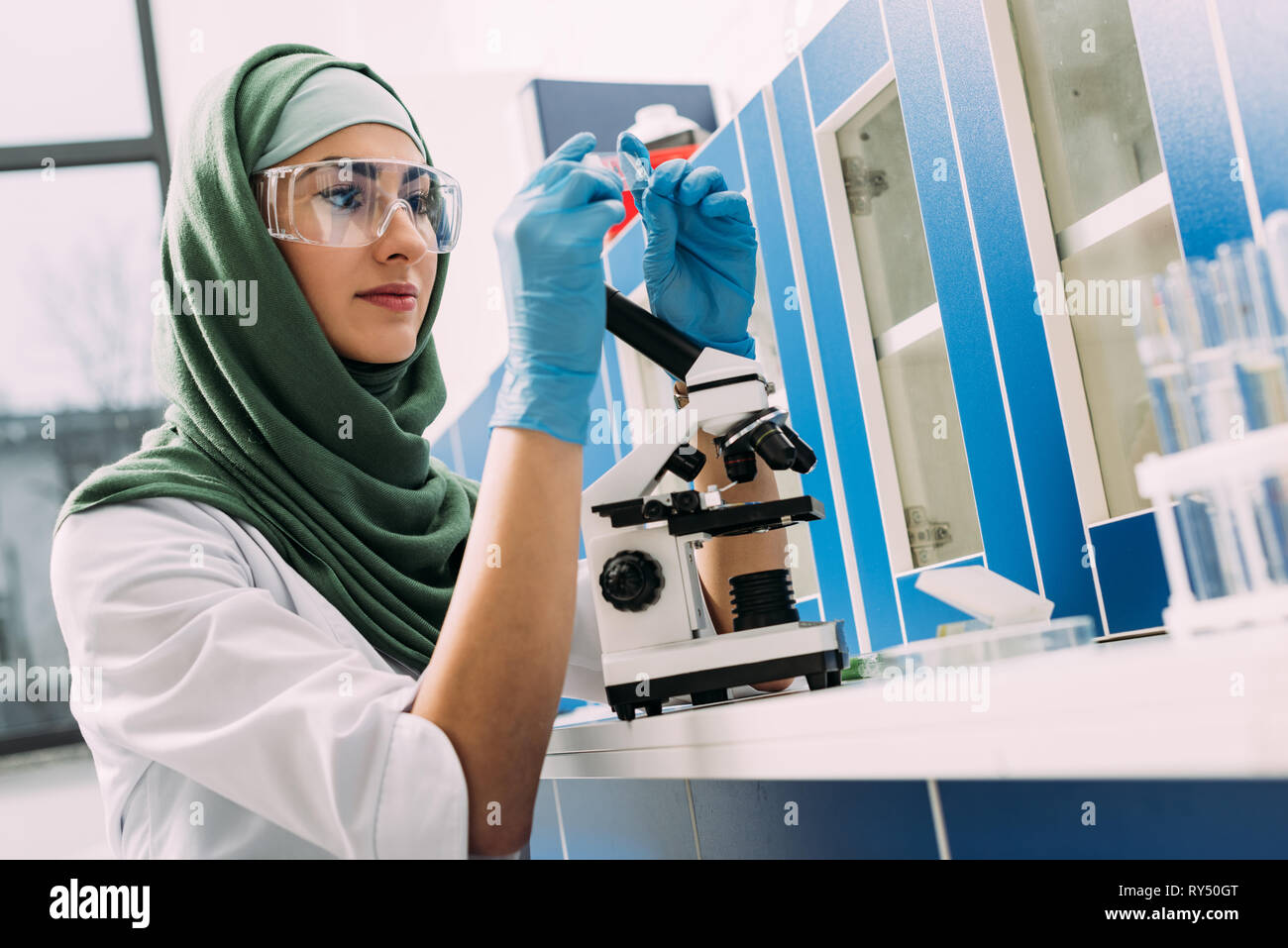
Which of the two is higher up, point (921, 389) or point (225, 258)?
point (225, 258)

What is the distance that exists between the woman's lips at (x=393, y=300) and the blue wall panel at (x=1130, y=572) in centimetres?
86

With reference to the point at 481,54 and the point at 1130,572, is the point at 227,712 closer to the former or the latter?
the point at 1130,572

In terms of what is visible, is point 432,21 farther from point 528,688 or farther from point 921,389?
point 528,688

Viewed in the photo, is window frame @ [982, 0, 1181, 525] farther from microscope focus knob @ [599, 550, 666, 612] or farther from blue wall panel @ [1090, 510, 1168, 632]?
microscope focus knob @ [599, 550, 666, 612]

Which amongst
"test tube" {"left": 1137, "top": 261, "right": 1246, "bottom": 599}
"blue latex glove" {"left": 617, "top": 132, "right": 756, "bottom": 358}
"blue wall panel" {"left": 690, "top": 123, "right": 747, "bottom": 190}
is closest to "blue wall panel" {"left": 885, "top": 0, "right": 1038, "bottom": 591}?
"blue latex glove" {"left": 617, "top": 132, "right": 756, "bottom": 358}

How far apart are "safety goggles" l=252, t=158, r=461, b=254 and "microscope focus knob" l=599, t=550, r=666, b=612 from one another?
1.72 ft

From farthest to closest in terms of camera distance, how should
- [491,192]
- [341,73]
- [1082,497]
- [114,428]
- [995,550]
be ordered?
[114,428] → [491,192] → [341,73] → [995,550] → [1082,497]

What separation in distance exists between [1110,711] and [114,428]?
438 centimetres

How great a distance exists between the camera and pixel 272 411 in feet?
4.36

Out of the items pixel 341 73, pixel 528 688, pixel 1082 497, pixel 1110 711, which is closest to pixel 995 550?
pixel 1082 497

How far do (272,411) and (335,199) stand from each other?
26 centimetres

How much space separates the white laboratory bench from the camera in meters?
0.52

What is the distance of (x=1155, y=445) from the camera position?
1.14 metres

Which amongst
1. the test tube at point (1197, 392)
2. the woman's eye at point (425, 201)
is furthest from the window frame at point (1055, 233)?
the woman's eye at point (425, 201)
